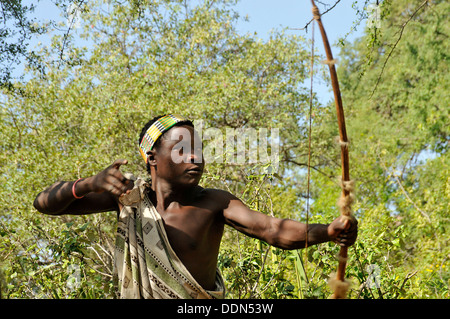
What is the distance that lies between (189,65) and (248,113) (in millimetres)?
1666

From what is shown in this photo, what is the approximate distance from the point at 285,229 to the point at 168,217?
2.18ft

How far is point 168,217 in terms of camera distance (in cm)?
297

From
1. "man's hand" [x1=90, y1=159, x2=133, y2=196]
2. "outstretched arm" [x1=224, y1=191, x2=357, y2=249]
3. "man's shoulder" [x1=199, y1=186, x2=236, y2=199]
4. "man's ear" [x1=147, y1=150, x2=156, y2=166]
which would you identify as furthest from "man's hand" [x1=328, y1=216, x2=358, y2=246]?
"man's ear" [x1=147, y1=150, x2=156, y2=166]

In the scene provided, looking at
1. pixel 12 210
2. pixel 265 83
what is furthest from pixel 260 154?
pixel 12 210

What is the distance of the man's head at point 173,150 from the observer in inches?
115

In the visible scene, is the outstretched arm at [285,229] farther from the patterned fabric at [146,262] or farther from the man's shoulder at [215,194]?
the patterned fabric at [146,262]

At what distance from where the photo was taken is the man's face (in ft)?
9.58

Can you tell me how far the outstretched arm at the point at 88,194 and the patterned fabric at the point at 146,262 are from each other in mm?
155

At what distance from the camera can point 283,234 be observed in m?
2.72

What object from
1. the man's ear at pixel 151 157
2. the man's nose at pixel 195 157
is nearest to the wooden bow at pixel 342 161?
the man's nose at pixel 195 157
